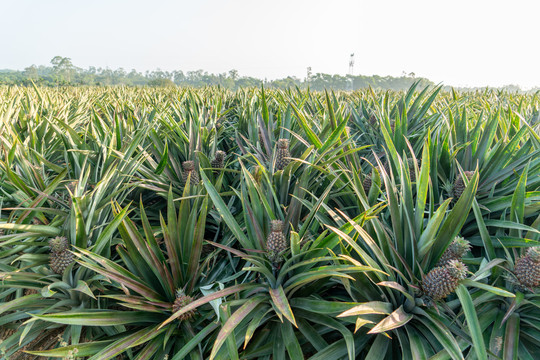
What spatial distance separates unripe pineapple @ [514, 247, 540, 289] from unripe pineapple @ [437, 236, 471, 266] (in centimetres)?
13

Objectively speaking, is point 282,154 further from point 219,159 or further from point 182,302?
point 182,302

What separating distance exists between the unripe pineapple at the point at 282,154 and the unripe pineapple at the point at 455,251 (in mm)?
736

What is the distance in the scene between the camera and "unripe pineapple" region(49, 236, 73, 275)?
96cm

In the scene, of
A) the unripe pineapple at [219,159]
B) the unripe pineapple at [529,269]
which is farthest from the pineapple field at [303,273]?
the unripe pineapple at [219,159]

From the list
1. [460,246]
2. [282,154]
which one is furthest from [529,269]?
[282,154]

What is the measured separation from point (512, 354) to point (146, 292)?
3.22 ft

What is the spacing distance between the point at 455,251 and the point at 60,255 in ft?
4.10

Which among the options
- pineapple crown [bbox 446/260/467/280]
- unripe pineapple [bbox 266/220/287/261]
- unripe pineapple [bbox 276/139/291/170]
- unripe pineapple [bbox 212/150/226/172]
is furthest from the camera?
unripe pineapple [bbox 212/150/226/172]

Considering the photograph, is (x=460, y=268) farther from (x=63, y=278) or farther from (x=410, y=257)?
(x=63, y=278)

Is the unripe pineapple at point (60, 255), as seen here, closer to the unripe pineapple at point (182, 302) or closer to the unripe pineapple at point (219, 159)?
the unripe pineapple at point (182, 302)

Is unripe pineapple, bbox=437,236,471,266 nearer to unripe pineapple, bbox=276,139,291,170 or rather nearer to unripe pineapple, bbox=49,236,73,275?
unripe pineapple, bbox=276,139,291,170

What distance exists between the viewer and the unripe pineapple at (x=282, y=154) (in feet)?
4.33

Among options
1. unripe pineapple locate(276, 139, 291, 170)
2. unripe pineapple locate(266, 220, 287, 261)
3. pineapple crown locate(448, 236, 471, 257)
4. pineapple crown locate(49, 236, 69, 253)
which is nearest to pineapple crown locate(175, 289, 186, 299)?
unripe pineapple locate(266, 220, 287, 261)

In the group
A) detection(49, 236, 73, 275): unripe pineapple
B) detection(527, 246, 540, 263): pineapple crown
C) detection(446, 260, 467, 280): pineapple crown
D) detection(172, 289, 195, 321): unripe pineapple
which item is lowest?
detection(172, 289, 195, 321): unripe pineapple
